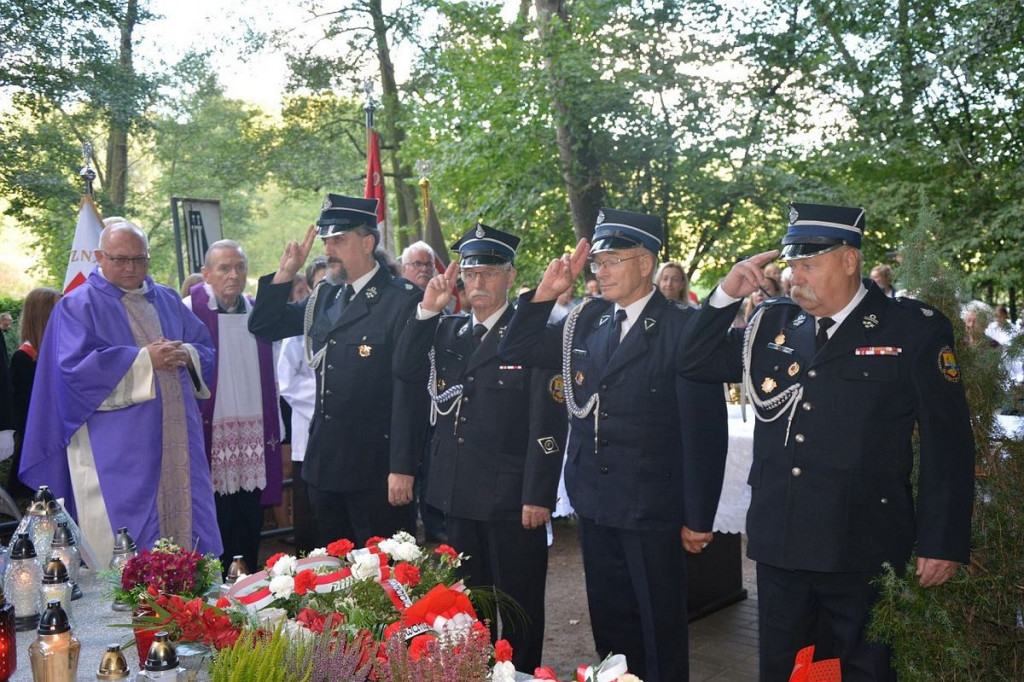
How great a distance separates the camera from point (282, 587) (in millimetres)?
2236

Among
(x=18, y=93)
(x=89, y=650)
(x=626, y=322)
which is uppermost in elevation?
(x=18, y=93)

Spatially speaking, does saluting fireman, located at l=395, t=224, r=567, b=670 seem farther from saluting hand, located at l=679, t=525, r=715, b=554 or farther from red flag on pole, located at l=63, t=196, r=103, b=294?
red flag on pole, located at l=63, t=196, r=103, b=294

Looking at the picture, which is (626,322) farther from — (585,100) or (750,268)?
(585,100)

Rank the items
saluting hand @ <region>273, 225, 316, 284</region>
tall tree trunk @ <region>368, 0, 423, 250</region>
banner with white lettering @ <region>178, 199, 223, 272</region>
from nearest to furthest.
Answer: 1. saluting hand @ <region>273, 225, 316, 284</region>
2. banner with white lettering @ <region>178, 199, 223, 272</region>
3. tall tree trunk @ <region>368, 0, 423, 250</region>

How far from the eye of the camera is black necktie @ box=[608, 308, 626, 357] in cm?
373

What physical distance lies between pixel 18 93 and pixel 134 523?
1125 cm

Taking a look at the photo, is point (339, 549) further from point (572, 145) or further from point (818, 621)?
point (572, 145)

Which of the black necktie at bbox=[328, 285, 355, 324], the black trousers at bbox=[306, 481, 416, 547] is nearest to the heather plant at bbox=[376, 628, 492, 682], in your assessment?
the black trousers at bbox=[306, 481, 416, 547]

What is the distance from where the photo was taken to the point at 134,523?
4.54 m

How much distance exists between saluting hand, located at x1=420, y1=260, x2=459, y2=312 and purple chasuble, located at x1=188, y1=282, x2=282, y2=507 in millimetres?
1824

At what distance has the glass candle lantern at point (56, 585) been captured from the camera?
2.64 meters

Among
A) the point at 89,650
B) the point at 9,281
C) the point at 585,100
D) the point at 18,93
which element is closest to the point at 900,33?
the point at 585,100

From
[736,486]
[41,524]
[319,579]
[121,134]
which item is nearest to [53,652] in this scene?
[319,579]

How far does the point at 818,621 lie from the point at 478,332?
181cm
